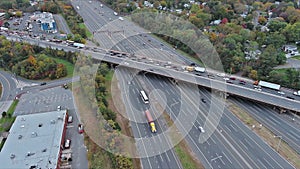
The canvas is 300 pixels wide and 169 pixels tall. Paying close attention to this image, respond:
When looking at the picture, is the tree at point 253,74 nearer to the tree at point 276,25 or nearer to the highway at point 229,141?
the highway at point 229,141

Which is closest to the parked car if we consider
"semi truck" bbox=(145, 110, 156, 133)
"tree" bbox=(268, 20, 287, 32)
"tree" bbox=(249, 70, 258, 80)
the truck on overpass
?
"semi truck" bbox=(145, 110, 156, 133)

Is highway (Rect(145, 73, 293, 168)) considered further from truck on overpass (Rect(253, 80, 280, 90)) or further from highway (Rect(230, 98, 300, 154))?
truck on overpass (Rect(253, 80, 280, 90))

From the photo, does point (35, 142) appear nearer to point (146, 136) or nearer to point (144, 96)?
point (146, 136)

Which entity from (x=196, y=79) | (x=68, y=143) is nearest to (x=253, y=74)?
(x=196, y=79)

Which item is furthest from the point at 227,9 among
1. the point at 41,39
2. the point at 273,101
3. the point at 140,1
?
the point at 41,39

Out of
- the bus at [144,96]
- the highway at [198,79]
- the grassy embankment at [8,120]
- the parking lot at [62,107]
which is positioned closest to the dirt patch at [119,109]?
the bus at [144,96]

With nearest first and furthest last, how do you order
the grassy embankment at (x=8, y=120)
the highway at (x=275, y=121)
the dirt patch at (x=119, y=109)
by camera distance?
the dirt patch at (x=119, y=109) → the highway at (x=275, y=121) → the grassy embankment at (x=8, y=120)

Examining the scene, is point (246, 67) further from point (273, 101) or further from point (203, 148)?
point (203, 148)

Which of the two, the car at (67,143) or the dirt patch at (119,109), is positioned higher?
the dirt patch at (119,109)
